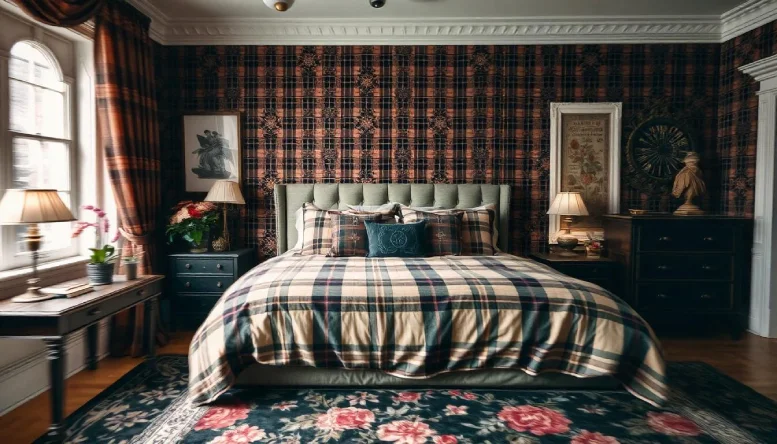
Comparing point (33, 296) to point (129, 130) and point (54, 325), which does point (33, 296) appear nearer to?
point (54, 325)

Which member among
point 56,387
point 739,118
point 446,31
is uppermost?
point 446,31

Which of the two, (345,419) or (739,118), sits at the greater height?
(739,118)

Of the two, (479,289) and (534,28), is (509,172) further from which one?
(479,289)

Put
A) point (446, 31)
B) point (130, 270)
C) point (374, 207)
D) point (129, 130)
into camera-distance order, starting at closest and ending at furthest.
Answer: point (130, 270) → point (129, 130) → point (374, 207) → point (446, 31)

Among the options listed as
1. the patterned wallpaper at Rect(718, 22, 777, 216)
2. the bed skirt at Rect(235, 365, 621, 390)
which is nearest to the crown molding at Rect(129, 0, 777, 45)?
the patterned wallpaper at Rect(718, 22, 777, 216)

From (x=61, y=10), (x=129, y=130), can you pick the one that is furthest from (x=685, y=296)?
(x=61, y=10)

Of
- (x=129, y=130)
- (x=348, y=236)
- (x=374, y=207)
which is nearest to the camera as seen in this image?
(x=129, y=130)

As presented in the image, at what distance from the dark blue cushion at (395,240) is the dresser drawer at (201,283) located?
4.59 feet

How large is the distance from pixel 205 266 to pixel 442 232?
7.11 ft

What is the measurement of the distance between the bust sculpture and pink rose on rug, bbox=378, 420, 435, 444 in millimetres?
3332

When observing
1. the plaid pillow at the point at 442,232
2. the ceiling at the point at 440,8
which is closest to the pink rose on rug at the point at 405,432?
the plaid pillow at the point at 442,232

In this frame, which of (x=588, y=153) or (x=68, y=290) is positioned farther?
(x=588, y=153)

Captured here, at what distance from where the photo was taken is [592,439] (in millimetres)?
2199

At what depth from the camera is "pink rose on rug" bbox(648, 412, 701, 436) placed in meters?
2.28
